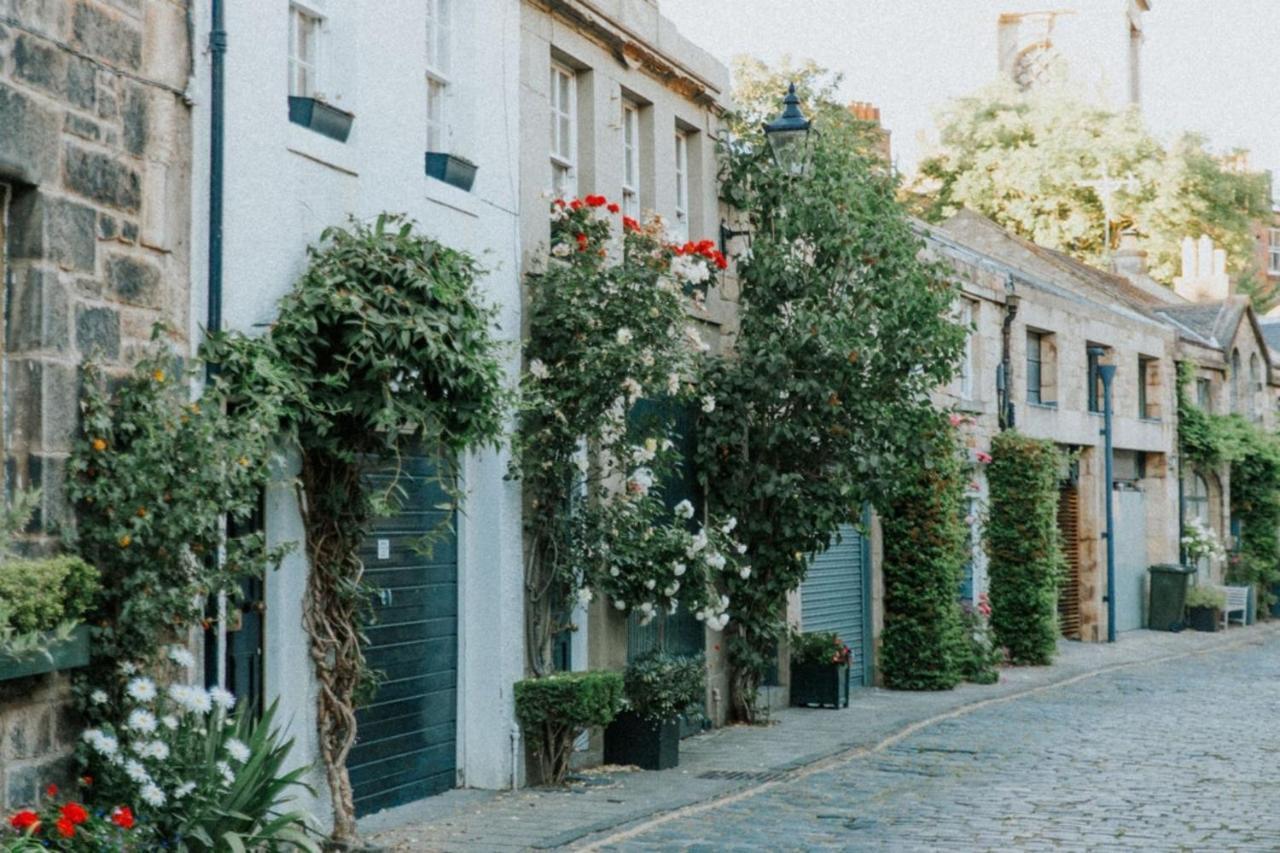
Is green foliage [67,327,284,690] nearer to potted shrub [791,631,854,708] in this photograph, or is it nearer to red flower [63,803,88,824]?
red flower [63,803,88,824]

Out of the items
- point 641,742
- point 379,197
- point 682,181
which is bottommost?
point 641,742

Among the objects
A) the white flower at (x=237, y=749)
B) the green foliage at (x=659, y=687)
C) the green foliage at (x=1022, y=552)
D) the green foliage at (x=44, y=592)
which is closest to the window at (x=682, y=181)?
the green foliage at (x=659, y=687)

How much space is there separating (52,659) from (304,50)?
4523 millimetres

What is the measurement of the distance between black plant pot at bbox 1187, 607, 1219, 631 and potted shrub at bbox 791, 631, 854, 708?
49.2 ft

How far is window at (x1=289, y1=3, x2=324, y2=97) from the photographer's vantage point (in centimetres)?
1033

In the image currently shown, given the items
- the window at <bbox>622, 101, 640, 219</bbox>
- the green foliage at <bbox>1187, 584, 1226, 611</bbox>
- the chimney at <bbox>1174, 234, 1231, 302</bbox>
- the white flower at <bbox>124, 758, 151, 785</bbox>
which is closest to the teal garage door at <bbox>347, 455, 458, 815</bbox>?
the white flower at <bbox>124, 758, 151, 785</bbox>

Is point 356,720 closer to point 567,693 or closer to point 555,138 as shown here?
point 567,693

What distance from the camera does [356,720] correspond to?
1076 centimetres

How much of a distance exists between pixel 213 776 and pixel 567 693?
4230 millimetres

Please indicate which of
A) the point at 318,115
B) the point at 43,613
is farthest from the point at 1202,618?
the point at 43,613

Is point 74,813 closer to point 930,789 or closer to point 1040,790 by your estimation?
point 930,789

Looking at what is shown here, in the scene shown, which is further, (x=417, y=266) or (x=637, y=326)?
(x=637, y=326)

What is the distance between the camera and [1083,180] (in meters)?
46.2

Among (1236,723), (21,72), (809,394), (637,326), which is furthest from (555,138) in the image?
(1236,723)
